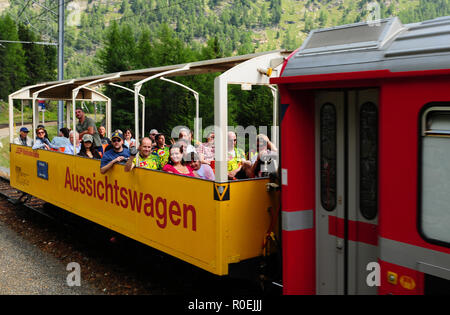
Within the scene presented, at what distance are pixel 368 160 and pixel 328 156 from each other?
1.42 feet

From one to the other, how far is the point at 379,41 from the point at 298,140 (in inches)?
42.7

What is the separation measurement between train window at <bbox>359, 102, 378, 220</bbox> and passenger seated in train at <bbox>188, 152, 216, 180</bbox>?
7.34 feet

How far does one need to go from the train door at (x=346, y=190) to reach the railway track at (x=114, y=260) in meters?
1.04

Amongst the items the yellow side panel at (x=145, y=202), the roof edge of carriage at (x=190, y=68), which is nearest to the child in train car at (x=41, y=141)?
the yellow side panel at (x=145, y=202)

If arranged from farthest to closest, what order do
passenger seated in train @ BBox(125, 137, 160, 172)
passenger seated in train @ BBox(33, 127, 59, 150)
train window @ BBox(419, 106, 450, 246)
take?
passenger seated in train @ BBox(33, 127, 59, 150), passenger seated in train @ BBox(125, 137, 160, 172), train window @ BBox(419, 106, 450, 246)

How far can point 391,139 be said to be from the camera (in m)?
3.66

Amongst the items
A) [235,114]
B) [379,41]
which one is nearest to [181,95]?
[235,114]

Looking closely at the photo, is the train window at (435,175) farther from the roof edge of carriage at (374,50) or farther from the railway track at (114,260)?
the railway track at (114,260)

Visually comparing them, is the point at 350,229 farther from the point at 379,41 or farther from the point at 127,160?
the point at 127,160

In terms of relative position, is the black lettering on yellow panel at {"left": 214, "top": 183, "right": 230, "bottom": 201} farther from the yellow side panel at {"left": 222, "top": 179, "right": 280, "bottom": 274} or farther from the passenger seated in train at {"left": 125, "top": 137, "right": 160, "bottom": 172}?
the passenger seated in train at {"left": 125, "top": 137, "right": 160, "bottom": 172}

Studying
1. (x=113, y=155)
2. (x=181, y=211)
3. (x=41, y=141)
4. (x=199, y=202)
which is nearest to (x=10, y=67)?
(x=41, y=141)

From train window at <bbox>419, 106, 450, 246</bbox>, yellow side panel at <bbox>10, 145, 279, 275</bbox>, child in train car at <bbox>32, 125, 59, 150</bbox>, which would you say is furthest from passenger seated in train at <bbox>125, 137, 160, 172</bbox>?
child in train car at <bbox>32, 125, 59, 150</bbox>

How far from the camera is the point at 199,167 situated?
19.9ft

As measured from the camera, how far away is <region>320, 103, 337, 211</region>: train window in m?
4.35
